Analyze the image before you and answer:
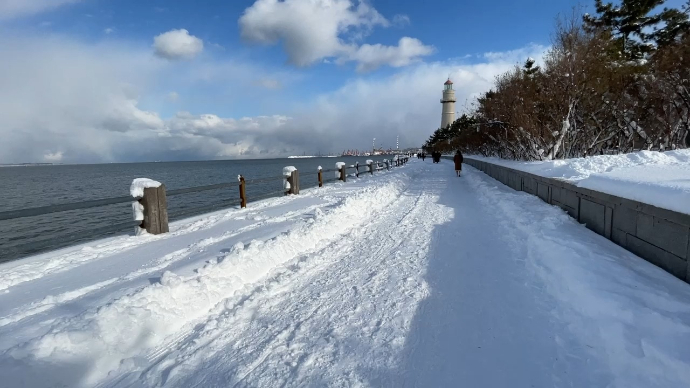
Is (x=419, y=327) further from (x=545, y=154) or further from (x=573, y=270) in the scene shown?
(x=545, y=154)

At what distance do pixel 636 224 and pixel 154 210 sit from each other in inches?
329

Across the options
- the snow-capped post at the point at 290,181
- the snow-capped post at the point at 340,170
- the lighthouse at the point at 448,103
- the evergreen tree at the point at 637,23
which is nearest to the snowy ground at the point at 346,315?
the snow-capped post at the point at 290,181

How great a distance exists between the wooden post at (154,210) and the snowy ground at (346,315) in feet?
2.92

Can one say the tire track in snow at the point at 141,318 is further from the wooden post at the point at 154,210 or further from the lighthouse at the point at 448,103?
the lighthouse at the point at 448,103

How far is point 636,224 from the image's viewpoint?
179 inches

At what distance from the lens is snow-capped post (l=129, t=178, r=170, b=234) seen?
6.55m

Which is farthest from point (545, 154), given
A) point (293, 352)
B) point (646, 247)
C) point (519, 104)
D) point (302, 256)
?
point (293, 352)

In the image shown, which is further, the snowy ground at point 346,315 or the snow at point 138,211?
the snow at point 138,211

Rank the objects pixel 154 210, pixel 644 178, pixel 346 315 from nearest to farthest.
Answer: pixel 346 315 < pixel 644 178 < pixel 154 210

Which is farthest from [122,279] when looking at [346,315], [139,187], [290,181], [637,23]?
[637,23]

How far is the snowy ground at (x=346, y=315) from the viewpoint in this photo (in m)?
2.55

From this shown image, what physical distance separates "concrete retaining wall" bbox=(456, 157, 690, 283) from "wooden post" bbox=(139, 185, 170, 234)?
8.17 meters

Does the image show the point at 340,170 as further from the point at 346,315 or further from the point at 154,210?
the point at 346,315

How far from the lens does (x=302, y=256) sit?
17.9 feet
